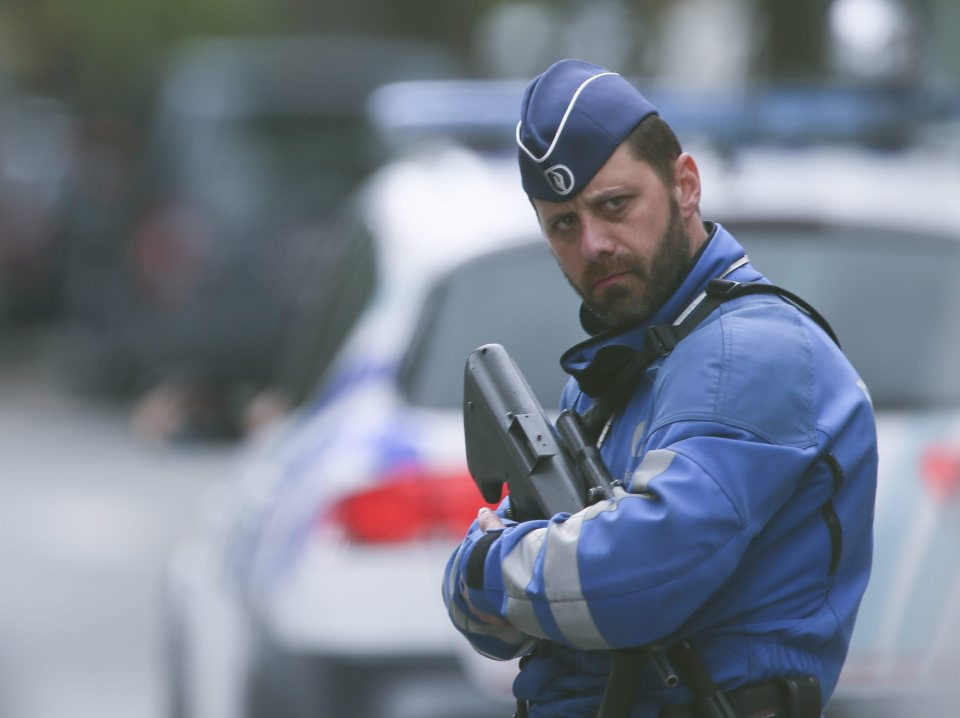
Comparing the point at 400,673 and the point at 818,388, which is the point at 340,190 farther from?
the point at 818,388

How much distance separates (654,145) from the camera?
2674 mm

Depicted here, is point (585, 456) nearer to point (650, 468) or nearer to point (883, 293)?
point (650, 468)

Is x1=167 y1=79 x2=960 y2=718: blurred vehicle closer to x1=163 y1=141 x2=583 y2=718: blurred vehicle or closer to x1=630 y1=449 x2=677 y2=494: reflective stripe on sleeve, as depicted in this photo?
x1=163 y1=141 x2=583 y2=718: blurred vehicle

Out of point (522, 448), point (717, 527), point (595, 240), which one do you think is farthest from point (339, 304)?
point (717, 527)

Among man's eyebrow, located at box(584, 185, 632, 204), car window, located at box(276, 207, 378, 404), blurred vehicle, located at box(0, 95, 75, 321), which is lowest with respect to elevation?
man's eyebrow, located at box(584, 185, 632, 204)

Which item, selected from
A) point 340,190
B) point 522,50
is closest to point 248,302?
point 340,190

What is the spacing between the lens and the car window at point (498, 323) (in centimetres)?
474

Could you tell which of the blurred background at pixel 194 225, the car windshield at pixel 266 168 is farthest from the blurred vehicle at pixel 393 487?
the car windshield at pixel 266 168

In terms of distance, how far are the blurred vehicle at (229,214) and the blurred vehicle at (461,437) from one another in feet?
32.3

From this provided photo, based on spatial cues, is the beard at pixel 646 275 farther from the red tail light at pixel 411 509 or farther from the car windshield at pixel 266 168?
the car windshield at pixel 266 168

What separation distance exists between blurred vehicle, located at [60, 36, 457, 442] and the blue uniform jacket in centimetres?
1228

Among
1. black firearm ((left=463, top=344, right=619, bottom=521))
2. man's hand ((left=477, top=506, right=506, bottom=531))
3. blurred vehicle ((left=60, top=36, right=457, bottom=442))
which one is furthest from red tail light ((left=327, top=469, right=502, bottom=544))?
blurred vehicle ((left=60, top=36, right=457, bottom=442))

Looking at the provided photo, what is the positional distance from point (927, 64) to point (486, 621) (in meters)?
4.53

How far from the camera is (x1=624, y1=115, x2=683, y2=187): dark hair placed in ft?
8.71
